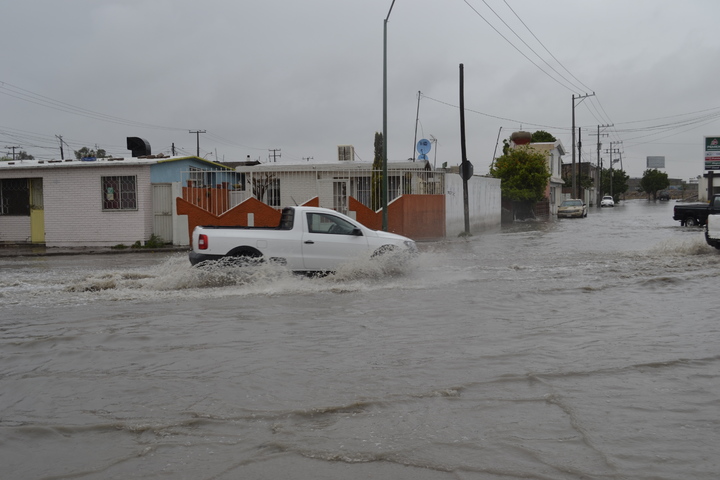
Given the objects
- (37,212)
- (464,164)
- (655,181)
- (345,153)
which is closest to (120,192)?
(37,212)

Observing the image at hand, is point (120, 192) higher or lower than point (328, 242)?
higher

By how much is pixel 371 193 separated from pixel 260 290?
13825 mm

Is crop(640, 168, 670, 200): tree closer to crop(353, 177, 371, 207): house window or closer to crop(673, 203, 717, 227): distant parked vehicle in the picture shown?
crop(673, 203, 717, 227): distant parked vehicle

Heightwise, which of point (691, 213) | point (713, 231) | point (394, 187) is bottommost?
point (713, 231)

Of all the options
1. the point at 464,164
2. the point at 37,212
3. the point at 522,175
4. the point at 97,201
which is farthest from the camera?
the point at 522,175

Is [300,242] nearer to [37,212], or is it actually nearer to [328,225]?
[328,225]

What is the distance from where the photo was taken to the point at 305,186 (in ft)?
89.9

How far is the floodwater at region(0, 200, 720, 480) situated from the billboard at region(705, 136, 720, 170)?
5745 centimetres

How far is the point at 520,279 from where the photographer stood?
13.1 m

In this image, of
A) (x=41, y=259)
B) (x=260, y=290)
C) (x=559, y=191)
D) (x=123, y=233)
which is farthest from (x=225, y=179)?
(x=559, y=191)

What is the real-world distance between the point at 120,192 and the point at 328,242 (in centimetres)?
1219

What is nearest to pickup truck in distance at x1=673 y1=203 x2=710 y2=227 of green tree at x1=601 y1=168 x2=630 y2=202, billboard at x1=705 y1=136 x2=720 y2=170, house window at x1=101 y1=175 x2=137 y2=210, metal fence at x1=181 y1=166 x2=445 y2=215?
metal fence at x1=181 y1=166 x2=445 y2=215

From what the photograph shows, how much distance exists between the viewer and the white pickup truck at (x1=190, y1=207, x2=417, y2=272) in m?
11.9

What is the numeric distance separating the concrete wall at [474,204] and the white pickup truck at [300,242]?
1412 centimetres
